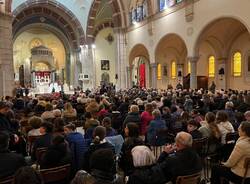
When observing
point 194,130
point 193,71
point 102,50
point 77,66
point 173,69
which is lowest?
point 194,130

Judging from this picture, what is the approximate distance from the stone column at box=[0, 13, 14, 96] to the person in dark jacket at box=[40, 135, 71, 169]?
521 inches

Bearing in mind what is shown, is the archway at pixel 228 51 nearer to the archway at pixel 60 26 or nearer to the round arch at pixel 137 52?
the round arch at pixel 137 52

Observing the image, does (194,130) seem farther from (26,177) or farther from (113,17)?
(113,17)

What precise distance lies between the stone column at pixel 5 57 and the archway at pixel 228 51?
1118 cm

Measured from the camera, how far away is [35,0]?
28.3m

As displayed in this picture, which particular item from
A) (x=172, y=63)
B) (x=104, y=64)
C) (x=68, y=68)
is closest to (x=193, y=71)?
(x=172, y=63)

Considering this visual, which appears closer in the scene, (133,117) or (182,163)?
(182,163)

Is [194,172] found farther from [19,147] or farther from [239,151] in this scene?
[19,147]

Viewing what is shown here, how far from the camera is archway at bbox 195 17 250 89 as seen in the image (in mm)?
17562

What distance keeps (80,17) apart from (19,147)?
26410mm

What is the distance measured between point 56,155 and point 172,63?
22.7m

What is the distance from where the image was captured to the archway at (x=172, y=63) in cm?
2353

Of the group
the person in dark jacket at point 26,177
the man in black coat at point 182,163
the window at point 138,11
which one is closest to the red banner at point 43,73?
the window at point 138,11

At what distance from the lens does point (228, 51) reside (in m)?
19.3
